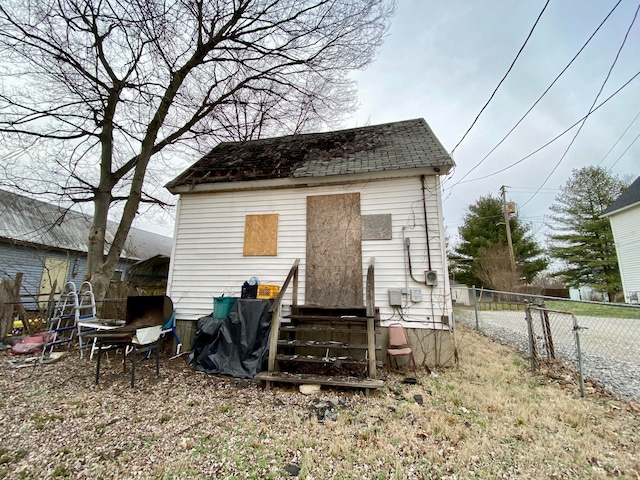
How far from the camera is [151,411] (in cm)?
311

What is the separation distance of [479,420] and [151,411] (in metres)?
3.75

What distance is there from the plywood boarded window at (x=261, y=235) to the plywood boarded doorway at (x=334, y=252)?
78 cm

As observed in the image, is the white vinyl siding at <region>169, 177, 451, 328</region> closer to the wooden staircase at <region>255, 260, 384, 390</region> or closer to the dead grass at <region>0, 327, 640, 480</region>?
the wooden staircase at <region>255, 260, 384, 390</region>

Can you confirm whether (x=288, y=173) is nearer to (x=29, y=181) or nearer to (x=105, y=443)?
(x=105, y=443)

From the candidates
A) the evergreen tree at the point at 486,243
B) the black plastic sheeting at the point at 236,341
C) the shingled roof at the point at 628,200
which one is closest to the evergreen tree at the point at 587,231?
the evergreen tree at the point at 486,243

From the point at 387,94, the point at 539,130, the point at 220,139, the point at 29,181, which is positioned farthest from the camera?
the point at 220,139

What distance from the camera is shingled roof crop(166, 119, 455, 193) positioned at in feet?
17.8

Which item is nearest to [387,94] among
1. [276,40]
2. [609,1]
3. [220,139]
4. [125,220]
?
[276,40]

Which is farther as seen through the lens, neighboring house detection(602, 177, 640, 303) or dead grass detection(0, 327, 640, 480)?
neighboring house detection(602, 177, 640, 303)

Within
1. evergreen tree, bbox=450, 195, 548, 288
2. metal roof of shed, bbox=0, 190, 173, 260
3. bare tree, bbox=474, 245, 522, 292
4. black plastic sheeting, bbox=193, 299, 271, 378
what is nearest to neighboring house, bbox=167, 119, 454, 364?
black plastic sheeting, bbox=193, 299, 271, 378

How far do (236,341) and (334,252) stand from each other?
2.44 meters

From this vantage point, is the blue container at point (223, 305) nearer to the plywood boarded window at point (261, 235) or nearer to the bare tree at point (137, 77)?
the plywood boarded window at point (261, 235)

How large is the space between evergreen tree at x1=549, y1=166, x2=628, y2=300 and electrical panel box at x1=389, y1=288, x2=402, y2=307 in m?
21.6

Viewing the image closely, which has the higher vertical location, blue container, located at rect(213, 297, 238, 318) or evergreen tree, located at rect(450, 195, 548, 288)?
evergreen tree, located at rect(450, 195, 548, 288)
